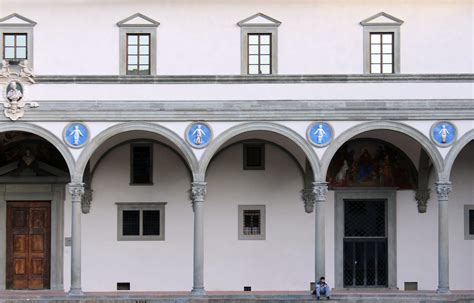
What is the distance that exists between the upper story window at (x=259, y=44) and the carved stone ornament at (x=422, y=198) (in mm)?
6233

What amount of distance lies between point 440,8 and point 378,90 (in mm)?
2985

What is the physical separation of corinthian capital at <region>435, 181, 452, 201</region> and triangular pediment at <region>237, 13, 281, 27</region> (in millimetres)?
6310

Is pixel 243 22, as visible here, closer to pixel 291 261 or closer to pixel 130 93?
pixel 130 93

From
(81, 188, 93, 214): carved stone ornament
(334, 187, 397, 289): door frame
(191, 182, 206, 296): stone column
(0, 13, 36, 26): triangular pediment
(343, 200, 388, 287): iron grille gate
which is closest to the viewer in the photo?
(191, 182, 206, 296): stone column

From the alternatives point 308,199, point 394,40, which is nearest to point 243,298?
point 308,199

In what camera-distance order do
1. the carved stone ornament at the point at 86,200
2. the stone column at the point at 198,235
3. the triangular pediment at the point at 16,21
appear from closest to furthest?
1. the stone column at the point at 198,235
2. the triangular pediment at the point at 16,21
3. the carved stone ornament at the point at 86,200

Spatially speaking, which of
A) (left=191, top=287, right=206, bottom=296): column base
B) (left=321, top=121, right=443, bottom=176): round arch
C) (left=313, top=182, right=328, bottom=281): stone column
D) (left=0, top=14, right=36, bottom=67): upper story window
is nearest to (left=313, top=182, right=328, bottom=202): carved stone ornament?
(left=313, top=182, right=328, bottom=281): stone column

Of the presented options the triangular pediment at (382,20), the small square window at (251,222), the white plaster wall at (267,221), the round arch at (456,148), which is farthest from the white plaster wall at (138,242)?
the round arch at (456,148)

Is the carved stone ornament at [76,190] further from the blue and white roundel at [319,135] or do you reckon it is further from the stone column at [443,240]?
the stone column at [443,240]

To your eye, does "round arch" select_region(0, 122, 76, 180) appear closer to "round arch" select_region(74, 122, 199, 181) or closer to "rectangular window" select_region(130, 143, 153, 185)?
"round arch" select_region(74, 122, 199, 181)

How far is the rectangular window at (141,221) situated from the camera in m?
27.6

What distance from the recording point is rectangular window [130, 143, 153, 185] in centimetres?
2766

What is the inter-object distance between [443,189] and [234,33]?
23.6 ft

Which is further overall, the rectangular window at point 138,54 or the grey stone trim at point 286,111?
the rectangular window at point 138,54
